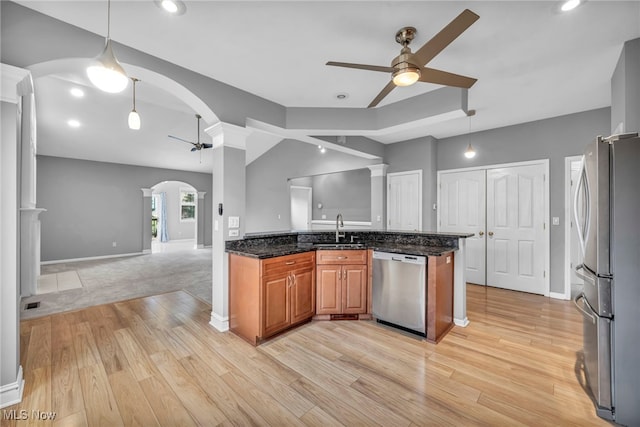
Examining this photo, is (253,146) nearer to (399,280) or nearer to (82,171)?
(82,171)

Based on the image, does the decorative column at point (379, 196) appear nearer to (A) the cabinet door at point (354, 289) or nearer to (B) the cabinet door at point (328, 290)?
(A) the cabinet door at point (354, 289)

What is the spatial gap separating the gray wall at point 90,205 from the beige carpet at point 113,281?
0.59 meters

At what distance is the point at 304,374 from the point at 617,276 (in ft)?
7.37

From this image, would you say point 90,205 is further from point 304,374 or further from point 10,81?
point 304,374

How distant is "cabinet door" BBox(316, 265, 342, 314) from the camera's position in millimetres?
3195

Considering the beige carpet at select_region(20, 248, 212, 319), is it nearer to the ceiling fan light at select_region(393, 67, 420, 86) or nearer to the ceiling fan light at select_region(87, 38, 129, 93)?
the ceiling fan light at select_region(87, 38, 129, 93)

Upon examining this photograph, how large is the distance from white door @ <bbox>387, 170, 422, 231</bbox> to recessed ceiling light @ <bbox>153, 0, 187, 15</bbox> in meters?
4.42

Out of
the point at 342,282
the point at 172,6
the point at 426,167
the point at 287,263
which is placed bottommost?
the point at 342,282

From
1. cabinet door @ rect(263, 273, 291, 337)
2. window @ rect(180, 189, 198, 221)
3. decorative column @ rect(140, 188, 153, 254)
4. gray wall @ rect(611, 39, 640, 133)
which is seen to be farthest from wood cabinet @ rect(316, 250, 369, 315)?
window @ rect(180, 189, 198, 221)

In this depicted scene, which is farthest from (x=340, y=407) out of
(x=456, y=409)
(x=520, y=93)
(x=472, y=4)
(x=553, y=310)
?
(x=520, y=93)

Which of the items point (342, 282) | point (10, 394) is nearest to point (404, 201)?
point (342, 282)

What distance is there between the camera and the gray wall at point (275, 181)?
7105mm

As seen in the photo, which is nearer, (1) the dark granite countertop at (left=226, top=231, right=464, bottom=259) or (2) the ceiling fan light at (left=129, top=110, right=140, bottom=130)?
(1) the dark granite countertop at (left=226, top=231, right=464, bottom=259)

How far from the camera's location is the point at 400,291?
2.93 metres
